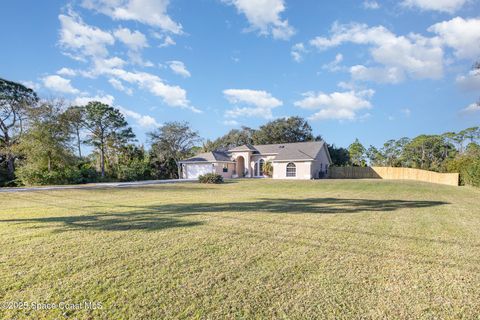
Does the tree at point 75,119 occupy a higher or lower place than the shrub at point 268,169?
higher

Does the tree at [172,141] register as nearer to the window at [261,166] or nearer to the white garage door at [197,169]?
the white garage door at [197,169]

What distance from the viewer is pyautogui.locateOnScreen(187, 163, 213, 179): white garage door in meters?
30.3

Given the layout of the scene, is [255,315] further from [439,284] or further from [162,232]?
[162,232]

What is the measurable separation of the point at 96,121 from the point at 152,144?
25.8ft

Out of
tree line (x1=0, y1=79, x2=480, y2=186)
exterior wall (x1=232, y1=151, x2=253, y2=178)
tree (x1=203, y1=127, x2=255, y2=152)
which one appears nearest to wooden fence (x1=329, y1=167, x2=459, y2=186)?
tree line (x1=0, y1=79, x2=480, y2=186)

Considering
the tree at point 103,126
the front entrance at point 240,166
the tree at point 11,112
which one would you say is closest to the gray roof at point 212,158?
the front entrance at point 240,166

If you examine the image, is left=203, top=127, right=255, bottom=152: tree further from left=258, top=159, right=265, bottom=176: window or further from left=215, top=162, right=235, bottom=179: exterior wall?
left=258, top=159, right=265, bottom=176: window

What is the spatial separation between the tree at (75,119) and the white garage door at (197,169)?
12540 millimetres

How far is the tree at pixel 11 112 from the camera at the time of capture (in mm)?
24141

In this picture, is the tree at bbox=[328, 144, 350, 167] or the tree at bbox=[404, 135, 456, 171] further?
the tree at bbox=[404, 135, 456, 171]

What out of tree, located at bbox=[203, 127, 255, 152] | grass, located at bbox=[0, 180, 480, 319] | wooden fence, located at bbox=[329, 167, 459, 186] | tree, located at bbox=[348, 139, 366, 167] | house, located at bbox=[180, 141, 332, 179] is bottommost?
grass, located at bbox=[0, 180, 480, 319]

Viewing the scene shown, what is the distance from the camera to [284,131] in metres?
41.4

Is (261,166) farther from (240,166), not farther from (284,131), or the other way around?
(284,131)

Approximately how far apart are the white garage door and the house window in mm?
9204
